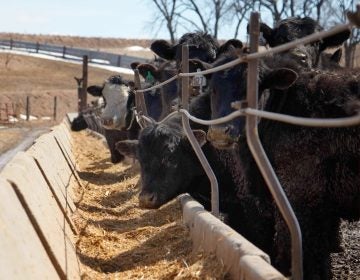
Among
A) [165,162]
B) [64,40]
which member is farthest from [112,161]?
[64,40]

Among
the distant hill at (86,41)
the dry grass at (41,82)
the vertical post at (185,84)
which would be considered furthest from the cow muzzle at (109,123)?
the distant hill at (86,41)

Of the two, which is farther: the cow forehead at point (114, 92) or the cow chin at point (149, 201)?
the cow forehead at point (114, 92)

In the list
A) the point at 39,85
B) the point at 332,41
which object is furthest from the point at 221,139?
the point at 39,85

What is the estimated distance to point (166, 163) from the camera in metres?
7.58

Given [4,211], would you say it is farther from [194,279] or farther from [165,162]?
[165,162]

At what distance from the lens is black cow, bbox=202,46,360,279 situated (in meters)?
5.20

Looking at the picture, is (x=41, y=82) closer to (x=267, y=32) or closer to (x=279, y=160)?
(x=267, y=32)

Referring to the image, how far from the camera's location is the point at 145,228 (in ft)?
24.5

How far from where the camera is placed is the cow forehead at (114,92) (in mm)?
15406

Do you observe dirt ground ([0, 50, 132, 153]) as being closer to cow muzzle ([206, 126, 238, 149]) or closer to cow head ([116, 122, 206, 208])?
cow head ([116, 122, 206, 208])

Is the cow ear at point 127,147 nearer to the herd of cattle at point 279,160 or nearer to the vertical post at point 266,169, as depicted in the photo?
the herd of cattle at point 279,160

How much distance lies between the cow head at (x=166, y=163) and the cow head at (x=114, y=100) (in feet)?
21.8

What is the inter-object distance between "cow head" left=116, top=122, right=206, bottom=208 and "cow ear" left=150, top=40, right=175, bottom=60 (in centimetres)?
351

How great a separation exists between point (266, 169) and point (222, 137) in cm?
178
